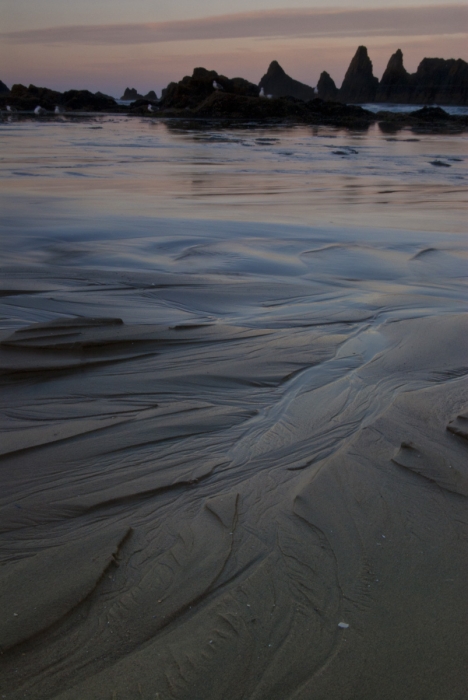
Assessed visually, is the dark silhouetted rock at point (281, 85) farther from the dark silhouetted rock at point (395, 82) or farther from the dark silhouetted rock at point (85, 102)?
the dark silhouetted rock at point (85, 102)

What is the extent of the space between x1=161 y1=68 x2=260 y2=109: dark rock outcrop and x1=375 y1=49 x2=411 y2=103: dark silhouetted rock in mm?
46884

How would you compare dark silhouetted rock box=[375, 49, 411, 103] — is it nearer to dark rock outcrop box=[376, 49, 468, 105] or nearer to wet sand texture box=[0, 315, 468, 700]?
dark rock outcrop box=[376, 49, 468, 105]

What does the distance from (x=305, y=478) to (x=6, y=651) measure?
3.90 feet

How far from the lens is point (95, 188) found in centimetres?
936

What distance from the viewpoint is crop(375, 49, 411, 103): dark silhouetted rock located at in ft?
303

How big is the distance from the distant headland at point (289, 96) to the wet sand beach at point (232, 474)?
38320mm

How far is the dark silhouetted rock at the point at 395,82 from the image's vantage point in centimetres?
9244

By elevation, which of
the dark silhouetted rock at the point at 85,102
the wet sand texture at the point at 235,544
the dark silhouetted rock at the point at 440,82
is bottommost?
the wet sand texture at the point at 235,544

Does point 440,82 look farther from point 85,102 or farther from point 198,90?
point 85,102

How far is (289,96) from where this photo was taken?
60.4m

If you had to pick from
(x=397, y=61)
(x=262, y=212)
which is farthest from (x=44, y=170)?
(x=397, y=61)

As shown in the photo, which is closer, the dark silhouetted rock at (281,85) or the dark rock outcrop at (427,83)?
the dark rock outcrop at (427,83)

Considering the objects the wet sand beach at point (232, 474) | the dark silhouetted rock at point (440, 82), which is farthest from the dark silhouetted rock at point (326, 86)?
the wet sand beach at point (232, 474)

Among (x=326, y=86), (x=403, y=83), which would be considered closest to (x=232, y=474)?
(x=403, y=83)
